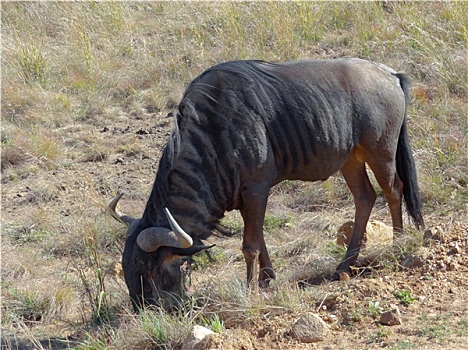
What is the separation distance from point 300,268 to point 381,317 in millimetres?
1463

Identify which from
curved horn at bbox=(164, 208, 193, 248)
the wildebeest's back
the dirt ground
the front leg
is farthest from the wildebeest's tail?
curved horn at bbox=(164, 208, 193, 248)

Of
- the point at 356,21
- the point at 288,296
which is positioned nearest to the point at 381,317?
the point at 288,296

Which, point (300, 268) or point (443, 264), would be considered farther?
point (300, 268)

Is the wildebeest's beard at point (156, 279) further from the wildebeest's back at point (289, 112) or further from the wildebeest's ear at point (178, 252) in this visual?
the wildebeest's back at point (289, 112)

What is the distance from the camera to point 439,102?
8.95 meters

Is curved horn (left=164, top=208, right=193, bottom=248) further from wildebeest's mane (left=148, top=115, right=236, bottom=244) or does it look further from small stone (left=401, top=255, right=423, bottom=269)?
small stone (left=401, top=255, right=423, bottom=269)

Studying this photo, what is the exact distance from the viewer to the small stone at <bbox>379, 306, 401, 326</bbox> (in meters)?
4.77

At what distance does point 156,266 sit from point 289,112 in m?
1.58

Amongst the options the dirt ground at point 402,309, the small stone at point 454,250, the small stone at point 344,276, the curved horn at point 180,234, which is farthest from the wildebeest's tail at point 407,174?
the curved horn at point 180,234

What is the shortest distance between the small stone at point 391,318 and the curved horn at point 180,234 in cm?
132

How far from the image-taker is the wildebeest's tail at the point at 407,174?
6574 millimetres

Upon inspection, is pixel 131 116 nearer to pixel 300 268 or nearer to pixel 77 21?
pixel 77 21

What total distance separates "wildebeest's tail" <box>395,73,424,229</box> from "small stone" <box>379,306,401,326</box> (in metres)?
1.90

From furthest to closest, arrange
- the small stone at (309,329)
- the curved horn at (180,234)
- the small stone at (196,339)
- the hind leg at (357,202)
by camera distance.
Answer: the hind leg at (357,202)
the curved horn at (180,234)
the small stone at (309,329)
the small stone at (196,339)
